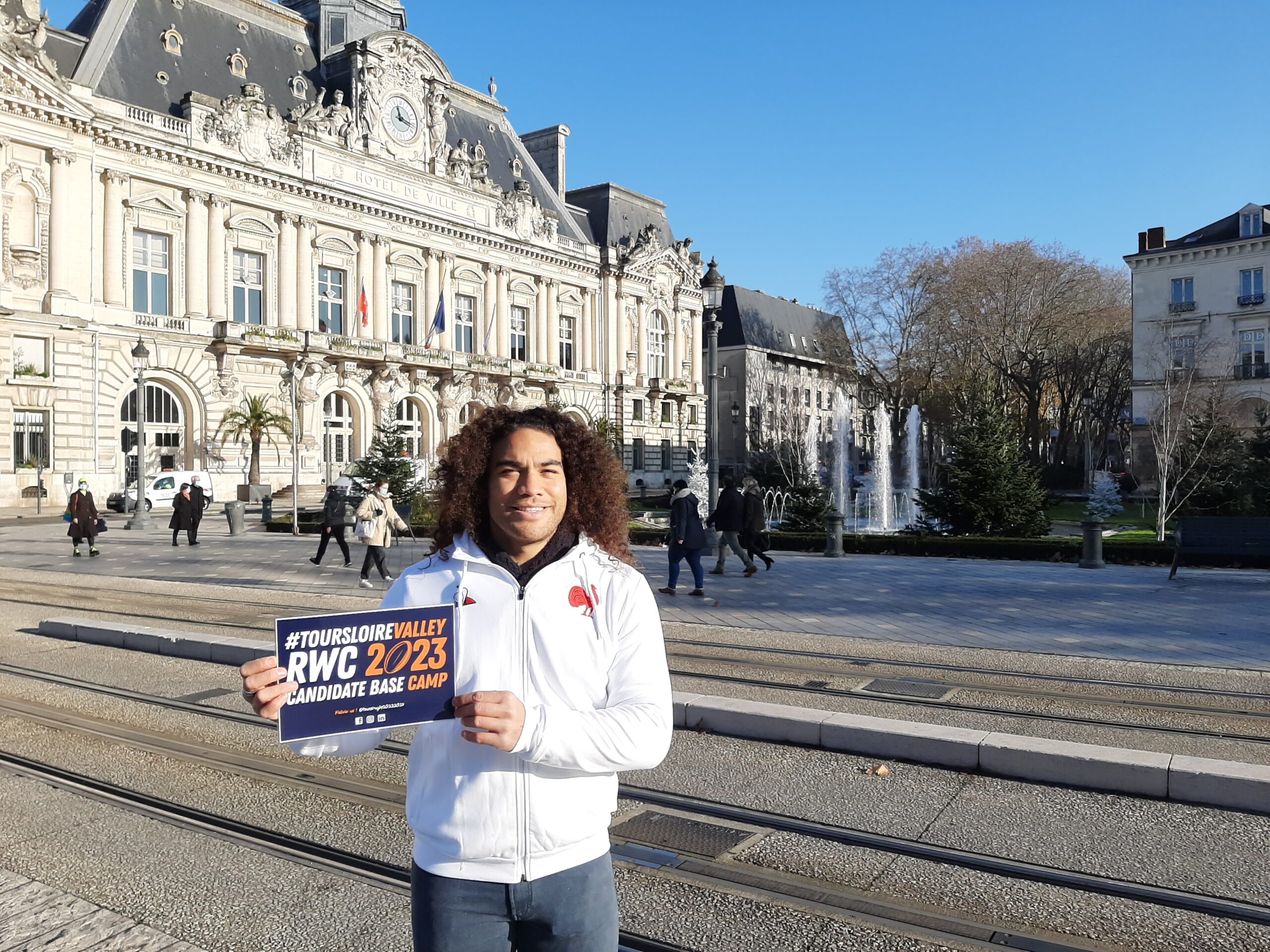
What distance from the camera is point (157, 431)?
39906 mm

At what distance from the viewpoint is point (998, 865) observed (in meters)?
4.45

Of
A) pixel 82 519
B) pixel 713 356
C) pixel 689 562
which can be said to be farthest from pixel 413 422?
pixel 689 562

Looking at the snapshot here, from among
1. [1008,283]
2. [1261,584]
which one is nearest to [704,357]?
[1008,283]

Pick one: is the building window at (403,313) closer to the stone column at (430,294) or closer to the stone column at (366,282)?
the stone column at (430,294)

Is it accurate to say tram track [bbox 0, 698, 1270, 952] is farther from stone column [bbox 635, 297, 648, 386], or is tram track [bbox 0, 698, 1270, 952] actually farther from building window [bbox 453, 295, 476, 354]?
stone column [bbox 635, 297, 648, 386]

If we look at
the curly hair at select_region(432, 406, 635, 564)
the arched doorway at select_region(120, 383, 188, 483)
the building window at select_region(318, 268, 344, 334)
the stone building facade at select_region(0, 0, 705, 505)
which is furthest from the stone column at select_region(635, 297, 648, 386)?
the curly hair at select_region(432, 406, 635, 564)

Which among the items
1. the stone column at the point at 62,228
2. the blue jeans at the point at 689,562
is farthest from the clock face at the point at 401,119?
the blue jeans at the point at 689,562

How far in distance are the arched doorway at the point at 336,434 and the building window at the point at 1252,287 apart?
46.1m

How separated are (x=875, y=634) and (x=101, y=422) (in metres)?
35.9

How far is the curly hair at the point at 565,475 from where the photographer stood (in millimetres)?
2422

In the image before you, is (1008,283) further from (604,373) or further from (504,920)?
(504,920)

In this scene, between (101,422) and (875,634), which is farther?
(101,422)

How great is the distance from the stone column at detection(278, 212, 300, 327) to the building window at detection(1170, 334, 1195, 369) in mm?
41187

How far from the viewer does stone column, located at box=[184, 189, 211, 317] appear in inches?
1609
